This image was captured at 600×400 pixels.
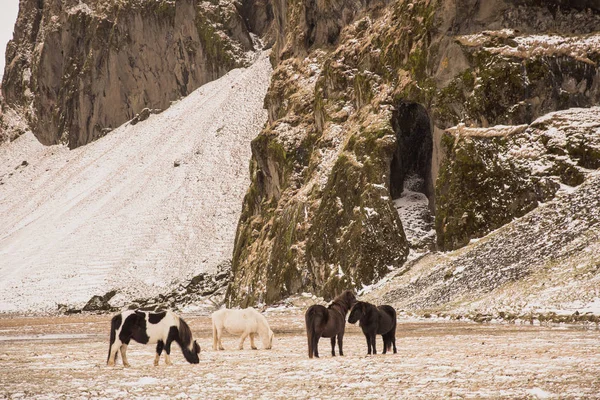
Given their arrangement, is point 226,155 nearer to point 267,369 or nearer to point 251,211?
point 251,211

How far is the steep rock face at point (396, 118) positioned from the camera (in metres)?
53.7

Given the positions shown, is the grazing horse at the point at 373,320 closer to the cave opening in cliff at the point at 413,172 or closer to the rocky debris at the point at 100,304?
the cave opening in cliff at the point at 413,172

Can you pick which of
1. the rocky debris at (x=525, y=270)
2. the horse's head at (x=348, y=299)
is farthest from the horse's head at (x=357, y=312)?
the rocky debris at (x=525, y=270)

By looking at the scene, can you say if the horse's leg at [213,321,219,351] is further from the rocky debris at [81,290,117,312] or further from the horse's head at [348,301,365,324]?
the rocky debris at [81,290,117,312]

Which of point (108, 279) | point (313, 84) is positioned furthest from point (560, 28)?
point (108, 279)

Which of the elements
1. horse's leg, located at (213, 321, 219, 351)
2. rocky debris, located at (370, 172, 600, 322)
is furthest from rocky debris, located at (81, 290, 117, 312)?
horse's leg, located at (213, 321, 219, 351)

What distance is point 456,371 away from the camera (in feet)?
47.5

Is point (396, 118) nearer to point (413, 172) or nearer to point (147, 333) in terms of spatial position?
point (413, 172)

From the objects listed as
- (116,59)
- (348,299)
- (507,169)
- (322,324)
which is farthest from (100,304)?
(116,59)

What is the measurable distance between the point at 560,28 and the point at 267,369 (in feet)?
162

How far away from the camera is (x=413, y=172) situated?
6444cm

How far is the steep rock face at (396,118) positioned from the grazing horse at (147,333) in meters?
35.7

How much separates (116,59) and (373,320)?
147 meters

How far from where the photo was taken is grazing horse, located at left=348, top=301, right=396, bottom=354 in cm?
1916
